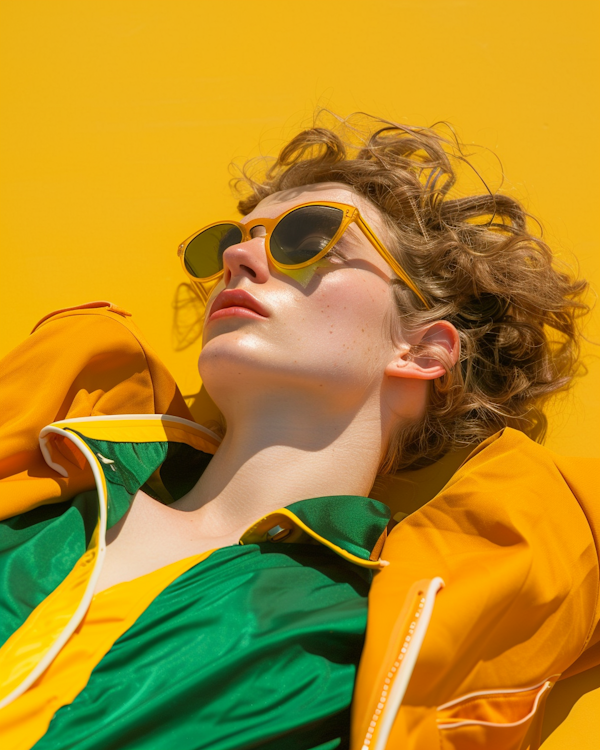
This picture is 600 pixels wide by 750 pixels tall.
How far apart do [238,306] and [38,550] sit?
30.4 inches

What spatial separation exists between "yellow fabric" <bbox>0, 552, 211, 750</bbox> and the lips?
2.10ft

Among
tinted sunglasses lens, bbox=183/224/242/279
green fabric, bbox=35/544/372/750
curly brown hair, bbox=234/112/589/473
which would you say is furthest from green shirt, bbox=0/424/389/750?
tinted sunglasses lens, bbox=183/224/242/279

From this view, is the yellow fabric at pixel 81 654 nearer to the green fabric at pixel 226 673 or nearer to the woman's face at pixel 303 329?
the green fabric at pixel 226 673

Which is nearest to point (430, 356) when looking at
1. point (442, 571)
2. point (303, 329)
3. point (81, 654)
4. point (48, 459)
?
point (303, 329)

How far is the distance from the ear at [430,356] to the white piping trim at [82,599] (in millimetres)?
837

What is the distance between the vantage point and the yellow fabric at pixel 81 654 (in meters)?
1.21

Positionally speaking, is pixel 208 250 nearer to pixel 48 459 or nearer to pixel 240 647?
pixel 48 459

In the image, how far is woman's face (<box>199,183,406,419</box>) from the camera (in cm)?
176

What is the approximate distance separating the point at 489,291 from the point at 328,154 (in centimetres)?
68

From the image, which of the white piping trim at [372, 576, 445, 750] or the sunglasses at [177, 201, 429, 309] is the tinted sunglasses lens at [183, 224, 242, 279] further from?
the white piping trim at [372, 576, 445, 750]

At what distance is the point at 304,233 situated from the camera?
72.7 inches

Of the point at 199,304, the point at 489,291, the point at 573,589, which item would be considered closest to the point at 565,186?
the point at 489,291

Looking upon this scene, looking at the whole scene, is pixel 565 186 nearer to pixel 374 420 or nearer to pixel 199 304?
pixel 374 420

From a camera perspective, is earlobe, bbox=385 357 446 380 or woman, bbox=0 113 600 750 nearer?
woman, bbox=0 113 600 750
